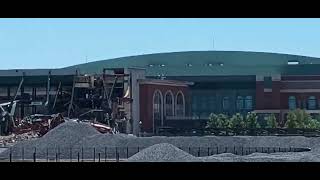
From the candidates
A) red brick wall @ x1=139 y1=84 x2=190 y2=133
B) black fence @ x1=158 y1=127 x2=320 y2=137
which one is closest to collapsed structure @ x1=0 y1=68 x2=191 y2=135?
red brick wall @ x1=139 y1=84 x2=190 y2=133

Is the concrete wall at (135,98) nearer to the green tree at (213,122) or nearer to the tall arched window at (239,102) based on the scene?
the green tree at (213,122)

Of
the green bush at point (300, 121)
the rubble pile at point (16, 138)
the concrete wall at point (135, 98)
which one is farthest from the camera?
the concrete wall at point (135, 98)

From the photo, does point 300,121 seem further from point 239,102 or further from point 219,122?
point 239,102

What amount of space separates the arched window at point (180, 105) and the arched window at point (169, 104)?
2.17 m

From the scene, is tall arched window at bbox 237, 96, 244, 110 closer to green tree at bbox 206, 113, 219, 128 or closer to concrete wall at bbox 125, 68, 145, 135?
green tree at bbox 206, 113, 219, 128

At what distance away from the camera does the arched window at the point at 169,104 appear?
9609 centimetres

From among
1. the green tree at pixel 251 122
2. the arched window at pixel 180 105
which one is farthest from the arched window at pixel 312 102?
the arched window at pixel 180 105

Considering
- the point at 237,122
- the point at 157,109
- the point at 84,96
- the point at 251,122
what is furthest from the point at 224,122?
the point at 84,96

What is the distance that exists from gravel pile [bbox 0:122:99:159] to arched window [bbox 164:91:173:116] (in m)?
39.6

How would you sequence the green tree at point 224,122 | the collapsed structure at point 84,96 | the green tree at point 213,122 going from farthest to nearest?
the green tree at point 213,122, the green tree at point 224,122, the collapsed structure at point 84,96

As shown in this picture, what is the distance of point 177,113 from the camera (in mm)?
99375

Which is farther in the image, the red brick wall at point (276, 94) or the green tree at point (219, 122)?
the red brick wall at point (276, 94)
